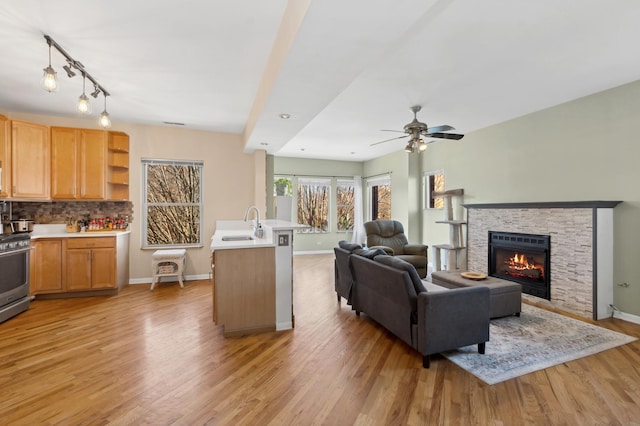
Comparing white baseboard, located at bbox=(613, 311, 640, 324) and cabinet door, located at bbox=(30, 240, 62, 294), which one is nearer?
white baseboard, located at bbox=(613, 311, 640, 324)

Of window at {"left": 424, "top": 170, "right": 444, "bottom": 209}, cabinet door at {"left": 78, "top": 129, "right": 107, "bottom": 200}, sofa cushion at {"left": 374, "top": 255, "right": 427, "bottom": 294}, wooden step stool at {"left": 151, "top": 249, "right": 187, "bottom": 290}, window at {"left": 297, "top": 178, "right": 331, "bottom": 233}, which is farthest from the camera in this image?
window at {"left": 297, "top": 178, "right": 331, "bottom": 233}

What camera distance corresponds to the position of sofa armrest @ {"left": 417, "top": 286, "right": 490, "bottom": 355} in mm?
2432

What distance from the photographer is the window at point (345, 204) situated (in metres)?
8.96

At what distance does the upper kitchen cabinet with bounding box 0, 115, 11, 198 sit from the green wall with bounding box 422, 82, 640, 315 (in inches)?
280

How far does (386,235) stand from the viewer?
5832 millimetres

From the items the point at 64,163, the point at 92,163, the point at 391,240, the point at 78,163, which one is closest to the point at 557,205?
the point at 391,240

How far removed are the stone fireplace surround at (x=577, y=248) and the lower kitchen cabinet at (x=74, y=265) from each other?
6.12m

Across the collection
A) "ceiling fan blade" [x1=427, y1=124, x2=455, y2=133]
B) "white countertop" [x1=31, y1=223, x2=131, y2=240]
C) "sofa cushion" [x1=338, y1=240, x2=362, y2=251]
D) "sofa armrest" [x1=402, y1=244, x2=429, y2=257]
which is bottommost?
"sofa armrest" [x1=402, y1=244, x2=429, y2=257]

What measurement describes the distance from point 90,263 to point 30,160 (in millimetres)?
1657

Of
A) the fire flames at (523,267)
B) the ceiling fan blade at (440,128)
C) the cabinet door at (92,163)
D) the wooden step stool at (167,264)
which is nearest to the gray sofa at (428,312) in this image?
the ceiling fan blade at (440,128)

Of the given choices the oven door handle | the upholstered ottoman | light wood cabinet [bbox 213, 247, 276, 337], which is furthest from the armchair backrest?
the oven door handle

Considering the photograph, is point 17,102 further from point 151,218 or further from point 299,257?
point 299,257

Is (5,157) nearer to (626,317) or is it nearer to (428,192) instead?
(428,192)

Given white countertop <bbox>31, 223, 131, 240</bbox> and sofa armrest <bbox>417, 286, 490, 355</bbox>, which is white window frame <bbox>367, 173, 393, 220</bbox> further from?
white countertop <bbox>31, 223, 131, 240</bbox>
